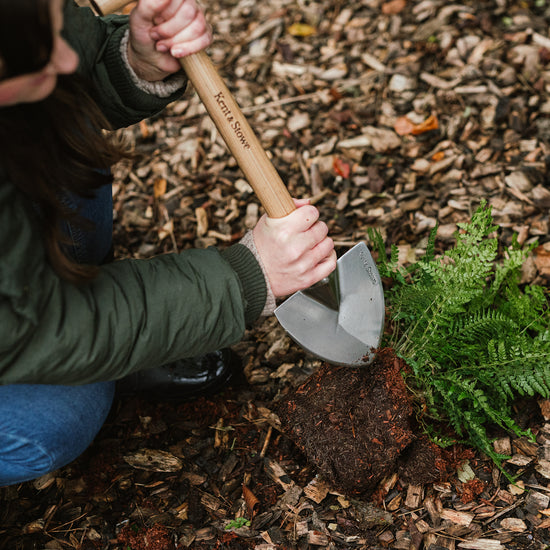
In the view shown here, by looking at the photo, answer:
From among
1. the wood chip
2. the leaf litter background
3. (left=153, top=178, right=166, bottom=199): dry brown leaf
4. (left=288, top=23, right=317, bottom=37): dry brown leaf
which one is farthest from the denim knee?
(left=288, top=23, right=317, bottom=37): dry brown leaf

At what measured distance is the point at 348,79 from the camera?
3.27 metres

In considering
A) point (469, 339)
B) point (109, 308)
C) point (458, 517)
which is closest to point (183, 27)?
point (109, 308)

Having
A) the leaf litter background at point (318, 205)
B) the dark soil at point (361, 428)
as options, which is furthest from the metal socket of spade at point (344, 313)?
the leaf litter background at point (318, 205)

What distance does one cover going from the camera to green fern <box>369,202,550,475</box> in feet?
5.72

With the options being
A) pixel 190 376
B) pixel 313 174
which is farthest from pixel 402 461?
pixel 313 174

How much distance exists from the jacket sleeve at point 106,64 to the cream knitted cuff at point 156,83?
0.5 inches

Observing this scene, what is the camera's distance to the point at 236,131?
5.34 feet

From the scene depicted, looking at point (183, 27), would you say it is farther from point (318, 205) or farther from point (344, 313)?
point (318, 205)

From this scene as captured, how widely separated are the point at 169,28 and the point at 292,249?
30.9 inches

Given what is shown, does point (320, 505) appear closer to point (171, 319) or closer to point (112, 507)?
point (112, 507)

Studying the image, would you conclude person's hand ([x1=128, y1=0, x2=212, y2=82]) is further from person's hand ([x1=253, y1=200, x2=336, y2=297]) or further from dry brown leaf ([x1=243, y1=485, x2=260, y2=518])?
dry brown leaf ([x1=243, y1=485, x2=260, y2=518])

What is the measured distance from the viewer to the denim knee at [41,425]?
161 cm

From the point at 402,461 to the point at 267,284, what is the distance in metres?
0.88

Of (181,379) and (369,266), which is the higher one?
(369,266)
